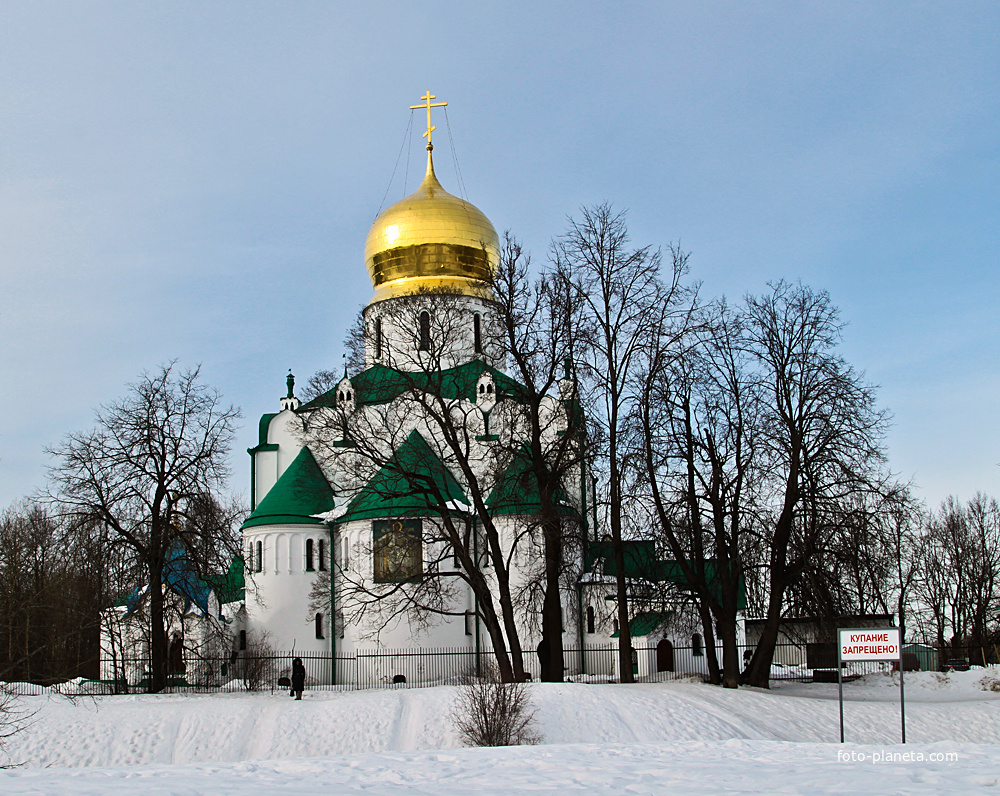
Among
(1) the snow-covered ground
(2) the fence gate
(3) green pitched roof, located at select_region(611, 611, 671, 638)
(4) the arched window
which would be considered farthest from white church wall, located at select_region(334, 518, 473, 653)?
(4) the arched window

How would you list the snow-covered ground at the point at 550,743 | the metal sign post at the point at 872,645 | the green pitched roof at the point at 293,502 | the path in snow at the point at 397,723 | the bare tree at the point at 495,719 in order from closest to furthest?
the snow-covered ground at the point at 550,743, the metal sign post at the point at 872,645, the bare tree at the point at 495,719, the path in snow at the point at 397,723, the green pitched roof at the point at 293,502

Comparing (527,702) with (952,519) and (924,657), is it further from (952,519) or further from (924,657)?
(952,519)

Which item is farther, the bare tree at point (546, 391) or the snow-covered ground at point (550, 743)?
the bare tree at point (546, 391)

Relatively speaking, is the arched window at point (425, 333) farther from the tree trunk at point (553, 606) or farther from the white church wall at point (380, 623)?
the white church wall at point (380, 623)

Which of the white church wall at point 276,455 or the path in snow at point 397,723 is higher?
the white church wall at point 276,455

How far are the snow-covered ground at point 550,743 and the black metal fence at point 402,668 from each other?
2930 millimetres

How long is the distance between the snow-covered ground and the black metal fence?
2.93 metres

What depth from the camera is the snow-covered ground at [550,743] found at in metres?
9.35

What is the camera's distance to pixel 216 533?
2547 centimetres

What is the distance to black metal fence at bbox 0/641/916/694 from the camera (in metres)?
26.6

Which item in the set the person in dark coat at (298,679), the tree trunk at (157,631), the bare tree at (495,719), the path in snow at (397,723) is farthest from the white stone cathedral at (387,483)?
the bare tree at (495,719)

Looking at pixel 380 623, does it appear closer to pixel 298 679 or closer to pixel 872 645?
pixel 298 679

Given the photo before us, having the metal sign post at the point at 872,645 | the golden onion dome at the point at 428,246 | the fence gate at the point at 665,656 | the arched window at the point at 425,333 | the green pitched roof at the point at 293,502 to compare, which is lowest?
the fence gate at the point at 665,656

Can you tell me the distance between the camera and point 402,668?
29172 millimetres
